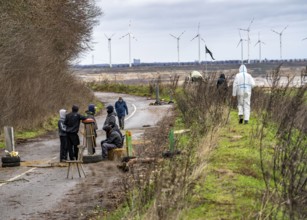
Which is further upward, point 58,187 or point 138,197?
point 138,197

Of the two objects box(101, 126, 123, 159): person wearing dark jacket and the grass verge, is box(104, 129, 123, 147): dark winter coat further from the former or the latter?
the grass verge

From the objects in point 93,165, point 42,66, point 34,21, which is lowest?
point 93,165

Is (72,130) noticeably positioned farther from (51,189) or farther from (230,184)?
(230,184)

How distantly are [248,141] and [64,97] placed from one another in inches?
1049

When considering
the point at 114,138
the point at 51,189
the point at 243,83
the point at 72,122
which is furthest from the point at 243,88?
the point at 51,189

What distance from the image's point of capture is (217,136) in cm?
1606

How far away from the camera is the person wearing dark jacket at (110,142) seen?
19.4 m

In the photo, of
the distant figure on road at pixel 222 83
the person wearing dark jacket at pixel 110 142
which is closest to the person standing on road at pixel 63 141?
the person wearing dark jacket at pixel 110 142

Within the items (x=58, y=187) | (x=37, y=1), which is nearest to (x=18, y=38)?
(x=37, y=1)

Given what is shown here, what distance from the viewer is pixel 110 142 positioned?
1959 cm

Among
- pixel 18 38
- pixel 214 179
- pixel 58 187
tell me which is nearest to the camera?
pixel 214 179

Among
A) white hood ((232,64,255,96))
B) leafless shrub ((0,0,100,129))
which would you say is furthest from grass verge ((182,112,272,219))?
leafless shrub ((0,0,100,129))

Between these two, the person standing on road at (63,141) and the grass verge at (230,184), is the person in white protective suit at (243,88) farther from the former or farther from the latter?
the person standing on road at (63,141)

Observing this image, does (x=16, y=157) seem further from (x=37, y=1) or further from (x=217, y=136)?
(x=37, y=1)
